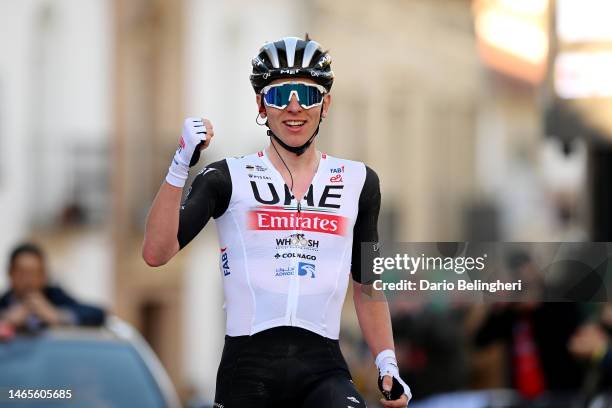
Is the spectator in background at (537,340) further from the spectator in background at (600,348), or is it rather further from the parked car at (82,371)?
the parked car at (82,371)

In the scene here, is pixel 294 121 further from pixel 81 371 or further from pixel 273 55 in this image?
pixel 81 371

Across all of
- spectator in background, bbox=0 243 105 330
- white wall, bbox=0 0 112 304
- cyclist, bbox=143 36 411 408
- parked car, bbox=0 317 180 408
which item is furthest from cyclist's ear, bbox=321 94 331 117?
white wall, bbox=0 0 112 304

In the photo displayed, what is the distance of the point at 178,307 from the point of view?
38.5 metres

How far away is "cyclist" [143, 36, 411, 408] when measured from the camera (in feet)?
23.7

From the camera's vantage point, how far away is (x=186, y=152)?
7.12m

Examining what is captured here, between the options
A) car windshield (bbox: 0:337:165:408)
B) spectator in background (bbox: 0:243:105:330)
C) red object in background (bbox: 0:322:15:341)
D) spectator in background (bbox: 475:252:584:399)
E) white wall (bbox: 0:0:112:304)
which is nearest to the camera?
car windshield (bbox: 0:337:165:408)

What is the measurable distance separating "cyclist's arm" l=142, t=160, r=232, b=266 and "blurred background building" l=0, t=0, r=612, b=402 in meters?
14.6

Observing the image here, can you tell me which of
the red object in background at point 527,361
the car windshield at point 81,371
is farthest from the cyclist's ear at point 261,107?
the red object in background at point 527,361

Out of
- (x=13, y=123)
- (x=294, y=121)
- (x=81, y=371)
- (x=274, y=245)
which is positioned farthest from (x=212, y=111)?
(x=274, y=245)

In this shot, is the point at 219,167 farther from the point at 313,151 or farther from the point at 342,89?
the point at 342,89

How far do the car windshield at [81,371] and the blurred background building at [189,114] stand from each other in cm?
1106

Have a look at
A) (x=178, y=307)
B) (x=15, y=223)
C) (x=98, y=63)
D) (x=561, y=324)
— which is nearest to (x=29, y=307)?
(x=561, y=324)

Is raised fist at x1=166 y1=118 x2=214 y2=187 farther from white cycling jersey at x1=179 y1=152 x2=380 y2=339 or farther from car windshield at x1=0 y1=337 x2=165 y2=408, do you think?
car windshield at x1=0 y1=337 x2=165 y2=408

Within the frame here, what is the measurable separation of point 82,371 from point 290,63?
153 inches
